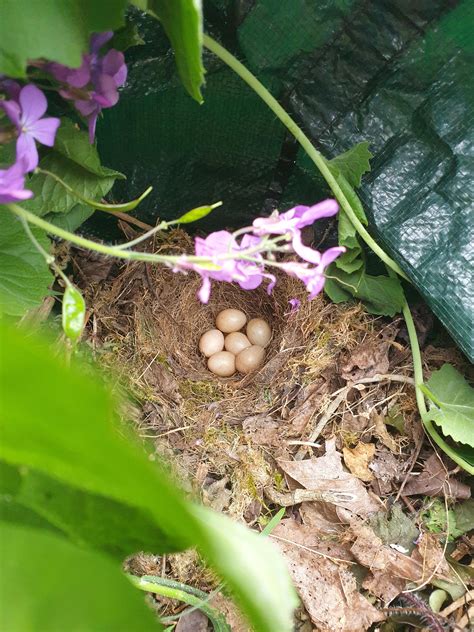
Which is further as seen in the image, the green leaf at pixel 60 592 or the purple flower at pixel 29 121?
the purple flower at pixel 29 121

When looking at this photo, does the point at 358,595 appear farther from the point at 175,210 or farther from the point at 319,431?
the point at 175,210

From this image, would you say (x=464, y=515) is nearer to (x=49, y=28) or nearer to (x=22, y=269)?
(x=22, y=269)

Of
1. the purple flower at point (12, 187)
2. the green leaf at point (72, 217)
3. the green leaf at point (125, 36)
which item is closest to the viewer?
the purple flower at point (12, 187)

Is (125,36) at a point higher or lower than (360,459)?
higher

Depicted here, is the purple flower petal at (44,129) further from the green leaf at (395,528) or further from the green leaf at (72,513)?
the green leaf at (395,528)

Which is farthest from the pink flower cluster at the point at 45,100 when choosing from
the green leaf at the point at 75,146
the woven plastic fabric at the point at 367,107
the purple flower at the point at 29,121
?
the woven plastic fabric at the point at 367,107

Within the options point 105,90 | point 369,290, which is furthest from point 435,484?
point 105,90
